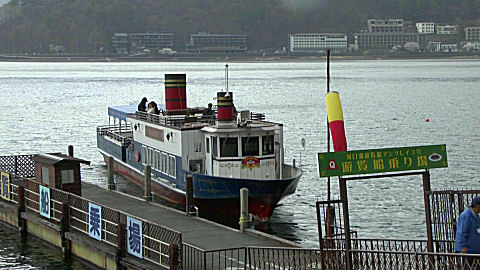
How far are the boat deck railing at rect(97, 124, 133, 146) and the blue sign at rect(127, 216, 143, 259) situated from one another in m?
22.4

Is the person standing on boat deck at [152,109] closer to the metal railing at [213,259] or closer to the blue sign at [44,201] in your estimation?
the blue sign at [44,201]

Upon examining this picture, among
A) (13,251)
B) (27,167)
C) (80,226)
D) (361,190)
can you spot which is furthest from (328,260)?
(361,190)

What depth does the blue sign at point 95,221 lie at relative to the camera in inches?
941

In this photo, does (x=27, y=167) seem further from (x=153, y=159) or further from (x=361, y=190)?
(x=361, y=190)

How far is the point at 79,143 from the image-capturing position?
6925cm

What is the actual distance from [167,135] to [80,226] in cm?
966

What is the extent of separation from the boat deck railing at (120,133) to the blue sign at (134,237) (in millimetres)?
22427

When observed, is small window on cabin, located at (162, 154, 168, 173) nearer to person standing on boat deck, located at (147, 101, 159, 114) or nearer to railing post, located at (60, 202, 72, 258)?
person standing on boat deck, located at (147, 101, 159, 114)

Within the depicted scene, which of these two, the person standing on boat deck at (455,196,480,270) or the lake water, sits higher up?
the person standing on boat deck at (455,196,480,270)

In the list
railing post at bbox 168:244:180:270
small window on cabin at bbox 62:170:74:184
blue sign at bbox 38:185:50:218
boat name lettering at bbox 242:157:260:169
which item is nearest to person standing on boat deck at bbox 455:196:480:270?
railing post at bbox 168:244:180:270

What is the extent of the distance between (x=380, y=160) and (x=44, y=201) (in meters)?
16.0

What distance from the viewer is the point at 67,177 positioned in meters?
28.3

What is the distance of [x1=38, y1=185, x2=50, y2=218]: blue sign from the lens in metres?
27.5

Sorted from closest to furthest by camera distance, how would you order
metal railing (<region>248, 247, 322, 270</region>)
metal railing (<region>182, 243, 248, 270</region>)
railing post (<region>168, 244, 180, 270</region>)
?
metal railing (<region>248, 247, 322, 270</region>), railing post (<region>168, 244, 180, 270</region>), metal railing (<region>182, 243, 248, 270</region>)
